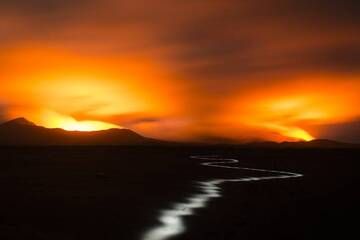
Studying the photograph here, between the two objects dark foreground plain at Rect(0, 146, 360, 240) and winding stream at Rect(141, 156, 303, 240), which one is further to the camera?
dark foreground plain at Rect(0, 146, 360, 240)

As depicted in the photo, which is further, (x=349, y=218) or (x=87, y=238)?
(x=349, y=218)

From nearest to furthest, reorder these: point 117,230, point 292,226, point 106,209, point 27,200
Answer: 1. point 117,230
2. point 292,226
3. point 106,209
4. point 27,200

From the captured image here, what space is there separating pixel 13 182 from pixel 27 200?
1204cm

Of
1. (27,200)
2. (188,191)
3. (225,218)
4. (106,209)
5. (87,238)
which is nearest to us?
(87,238)

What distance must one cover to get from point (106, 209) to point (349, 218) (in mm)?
10179

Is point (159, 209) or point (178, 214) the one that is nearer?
point (178, 214)

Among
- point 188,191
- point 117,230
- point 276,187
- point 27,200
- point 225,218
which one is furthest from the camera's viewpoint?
Answer: point 276,187

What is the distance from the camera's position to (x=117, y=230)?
2092 cm

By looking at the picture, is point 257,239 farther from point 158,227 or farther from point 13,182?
point 13,182

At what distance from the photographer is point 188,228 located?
845 inches

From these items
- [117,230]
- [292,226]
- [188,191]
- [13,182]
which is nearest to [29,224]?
[117,230]

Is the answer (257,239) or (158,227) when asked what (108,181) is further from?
(257,239)

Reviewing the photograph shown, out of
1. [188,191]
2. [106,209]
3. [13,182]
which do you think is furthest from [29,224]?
[13,182]

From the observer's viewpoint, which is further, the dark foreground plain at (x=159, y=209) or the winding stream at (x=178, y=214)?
the dark foreground plain at (x=159, y=209)
